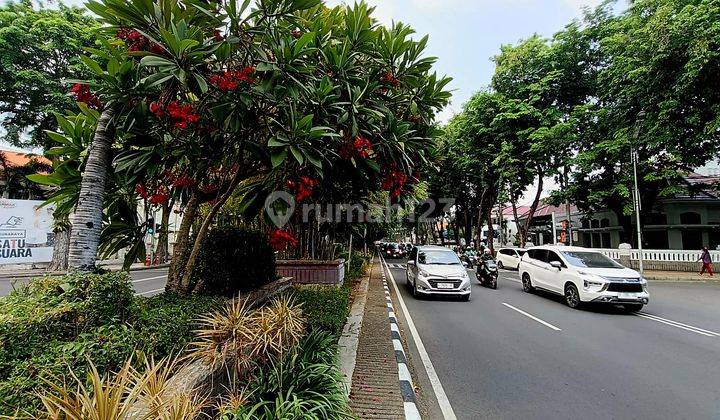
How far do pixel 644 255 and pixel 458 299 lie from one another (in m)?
15.2

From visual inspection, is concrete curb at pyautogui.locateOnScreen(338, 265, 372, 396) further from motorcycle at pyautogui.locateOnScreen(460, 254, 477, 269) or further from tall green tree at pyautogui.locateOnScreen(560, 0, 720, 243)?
tall green tree at pyautogui.locateOnScreen(560, 0, 720, 243)

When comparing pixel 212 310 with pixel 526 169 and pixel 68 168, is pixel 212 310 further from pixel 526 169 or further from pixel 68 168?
pixel 526 169

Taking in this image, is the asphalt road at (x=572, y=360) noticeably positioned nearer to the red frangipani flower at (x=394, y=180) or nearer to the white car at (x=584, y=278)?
the white car at (x=584, y=278)

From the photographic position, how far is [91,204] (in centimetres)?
361

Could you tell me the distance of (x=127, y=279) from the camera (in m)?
3.50

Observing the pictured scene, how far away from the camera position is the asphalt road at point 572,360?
3.97 meters

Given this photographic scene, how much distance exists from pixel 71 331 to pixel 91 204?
4.28 feet

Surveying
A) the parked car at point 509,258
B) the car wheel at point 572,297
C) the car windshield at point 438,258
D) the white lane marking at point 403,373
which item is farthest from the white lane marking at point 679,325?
the parked car at point 509,258

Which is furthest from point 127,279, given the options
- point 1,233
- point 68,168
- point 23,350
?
point 1,233

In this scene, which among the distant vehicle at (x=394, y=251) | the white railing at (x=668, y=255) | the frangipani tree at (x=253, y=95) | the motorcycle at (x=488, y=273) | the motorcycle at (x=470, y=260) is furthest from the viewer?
the distant vehicle at (x=394, y=251)

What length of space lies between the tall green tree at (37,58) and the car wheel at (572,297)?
19535 mm

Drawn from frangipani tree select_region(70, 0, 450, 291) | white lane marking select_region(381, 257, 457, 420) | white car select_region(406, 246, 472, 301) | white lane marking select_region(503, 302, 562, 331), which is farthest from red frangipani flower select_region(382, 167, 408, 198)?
white car select_region(406, 246, 472, 301)

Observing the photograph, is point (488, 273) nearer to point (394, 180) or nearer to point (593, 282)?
point (593, 282)

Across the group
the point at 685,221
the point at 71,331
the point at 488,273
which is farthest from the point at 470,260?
the point at 71,331
